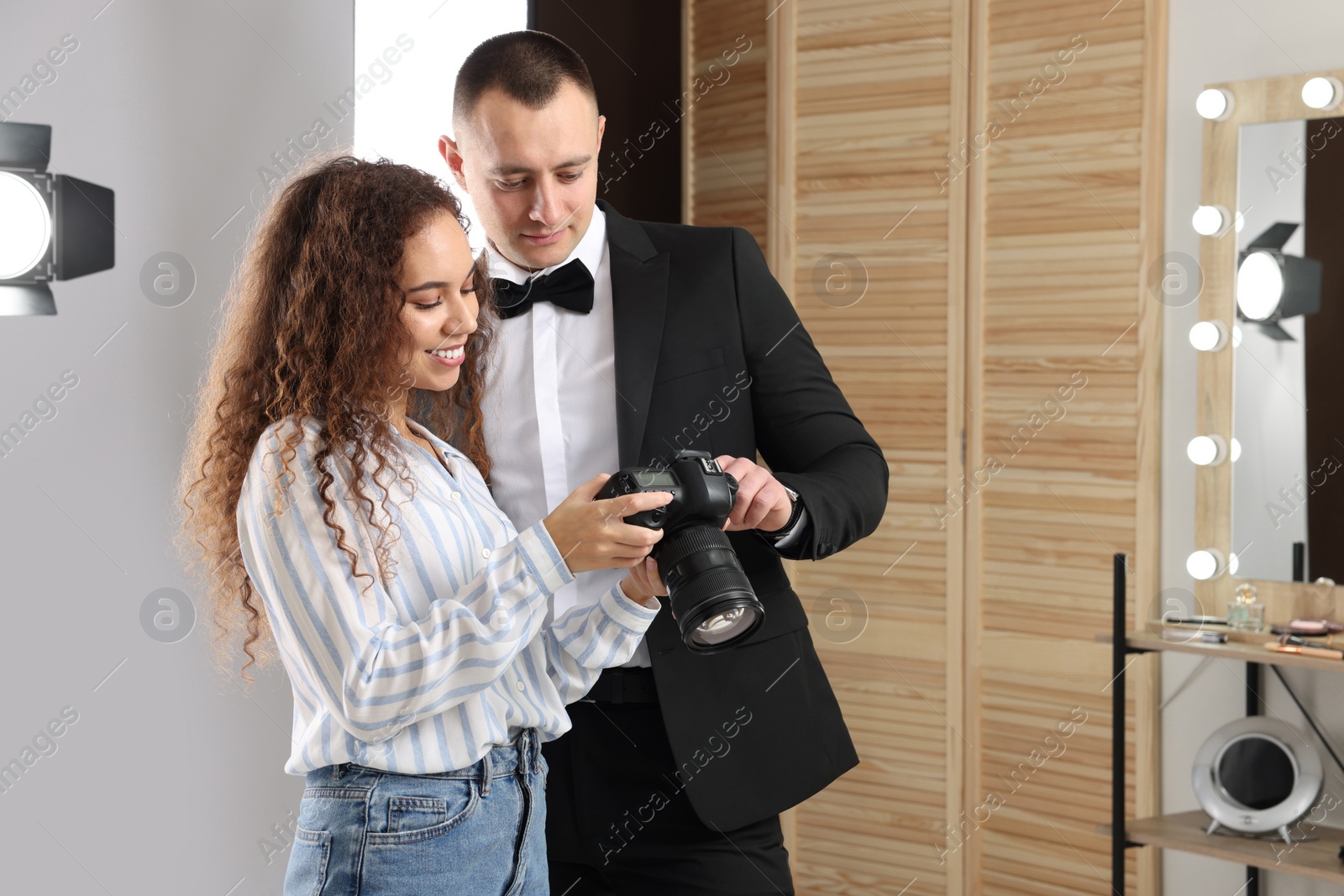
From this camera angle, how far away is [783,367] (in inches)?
59.0

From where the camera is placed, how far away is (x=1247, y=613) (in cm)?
250

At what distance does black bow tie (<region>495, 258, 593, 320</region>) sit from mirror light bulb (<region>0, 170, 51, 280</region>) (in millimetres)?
716

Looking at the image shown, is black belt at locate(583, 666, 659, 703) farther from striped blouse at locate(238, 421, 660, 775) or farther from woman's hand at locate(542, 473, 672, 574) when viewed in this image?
woman's hand at locate(542, 473, 672, 574)

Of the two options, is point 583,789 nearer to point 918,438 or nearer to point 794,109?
point 918,438

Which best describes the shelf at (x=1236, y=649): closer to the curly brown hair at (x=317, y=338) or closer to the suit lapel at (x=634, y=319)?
the suit lapel at (x=634, y=319)

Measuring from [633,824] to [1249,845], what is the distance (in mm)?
1553

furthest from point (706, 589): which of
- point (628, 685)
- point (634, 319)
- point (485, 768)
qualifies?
point (634, 319)

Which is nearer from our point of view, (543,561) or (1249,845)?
(543,561)

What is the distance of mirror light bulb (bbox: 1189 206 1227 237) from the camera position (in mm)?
2604

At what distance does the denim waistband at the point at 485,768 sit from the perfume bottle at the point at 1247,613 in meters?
1.87

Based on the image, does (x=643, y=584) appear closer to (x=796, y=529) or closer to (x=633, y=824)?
(x=796, y=529)

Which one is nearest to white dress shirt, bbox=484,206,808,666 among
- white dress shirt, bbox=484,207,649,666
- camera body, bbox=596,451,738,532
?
white dress shirt, bbox=484,207,649,666

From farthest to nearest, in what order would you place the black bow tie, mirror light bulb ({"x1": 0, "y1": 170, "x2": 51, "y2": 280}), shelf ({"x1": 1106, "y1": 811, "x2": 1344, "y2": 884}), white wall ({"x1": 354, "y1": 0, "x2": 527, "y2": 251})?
1. white wall ({"x1": 354, "y1": 0, "x2": 527, "y2": 251})
2. shelf ({"x1": 1106, "y1": 811, "x2": 1344, "y2": 884})
3. mirror light bulb ({"x1": 0, "y1": 170, "x2": 51, "y2": 280})
4. the black bow tie

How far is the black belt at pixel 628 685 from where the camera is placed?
1397 mm
